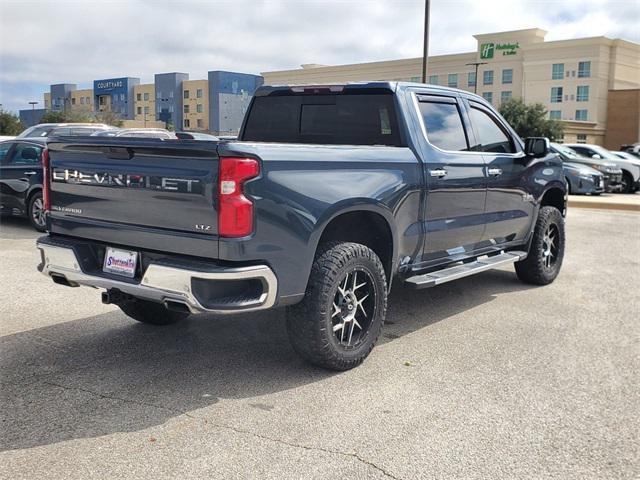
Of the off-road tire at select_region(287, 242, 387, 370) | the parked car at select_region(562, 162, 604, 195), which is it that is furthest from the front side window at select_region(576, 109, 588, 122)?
the off-road tire at select_region(287, 242, 387, 370)

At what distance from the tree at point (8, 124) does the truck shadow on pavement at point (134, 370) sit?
69995 millimetres

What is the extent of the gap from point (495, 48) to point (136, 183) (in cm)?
8911

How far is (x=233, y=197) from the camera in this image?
12.5 ft

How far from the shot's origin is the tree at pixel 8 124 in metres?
69.1

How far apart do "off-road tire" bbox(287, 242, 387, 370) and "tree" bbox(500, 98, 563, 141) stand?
64502mm

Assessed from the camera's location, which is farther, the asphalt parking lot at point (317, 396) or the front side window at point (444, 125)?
the front side window at point (444, 125)

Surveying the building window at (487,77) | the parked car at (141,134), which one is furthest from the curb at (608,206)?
the building window at (487,77)

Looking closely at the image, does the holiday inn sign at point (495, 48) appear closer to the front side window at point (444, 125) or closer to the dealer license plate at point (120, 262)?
the front side window at point (444, 125)

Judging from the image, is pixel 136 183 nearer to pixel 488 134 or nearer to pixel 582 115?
pixel 488 134

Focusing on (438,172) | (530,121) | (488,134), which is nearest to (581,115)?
(530,121)

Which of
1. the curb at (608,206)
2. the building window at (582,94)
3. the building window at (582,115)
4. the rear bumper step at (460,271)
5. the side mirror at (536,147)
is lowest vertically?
the curb at (608,206)

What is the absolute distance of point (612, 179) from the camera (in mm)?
21484

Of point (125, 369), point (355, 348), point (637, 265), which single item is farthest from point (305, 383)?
point (637, 265)

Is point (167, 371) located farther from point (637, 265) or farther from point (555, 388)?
point (637, 265)
